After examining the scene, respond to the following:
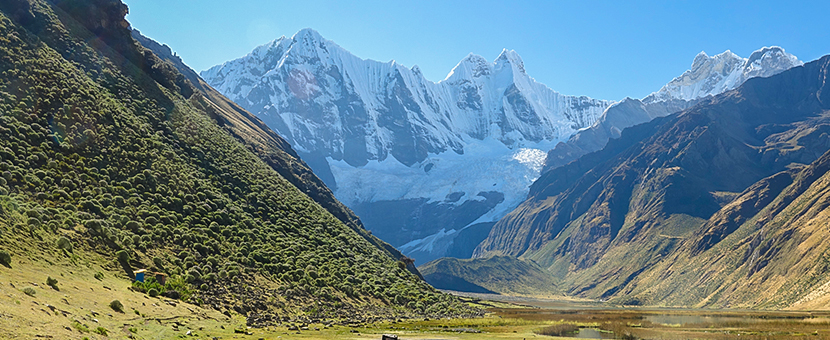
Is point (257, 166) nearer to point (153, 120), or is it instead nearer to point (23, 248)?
point (153, 120)

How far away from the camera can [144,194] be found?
73.1 meters

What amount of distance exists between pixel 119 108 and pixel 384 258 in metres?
59.8

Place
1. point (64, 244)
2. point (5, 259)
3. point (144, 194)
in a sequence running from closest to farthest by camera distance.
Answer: point (5, 259), point (64, 244), point (144, 194)

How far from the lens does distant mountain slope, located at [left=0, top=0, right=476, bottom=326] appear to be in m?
57.1

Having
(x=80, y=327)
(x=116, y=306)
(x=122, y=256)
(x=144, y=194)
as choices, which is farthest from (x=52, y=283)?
(x=144, y=194)

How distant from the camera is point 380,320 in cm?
7581

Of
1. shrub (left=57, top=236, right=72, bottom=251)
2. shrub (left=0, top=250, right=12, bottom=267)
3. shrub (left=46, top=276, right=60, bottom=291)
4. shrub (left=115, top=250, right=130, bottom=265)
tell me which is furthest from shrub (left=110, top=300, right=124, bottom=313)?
shrub (left=115, top=250, right=130, bottom=265)

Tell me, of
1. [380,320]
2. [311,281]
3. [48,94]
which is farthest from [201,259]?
[48,94]

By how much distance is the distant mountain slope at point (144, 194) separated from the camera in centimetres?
5712

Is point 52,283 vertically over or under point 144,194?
under

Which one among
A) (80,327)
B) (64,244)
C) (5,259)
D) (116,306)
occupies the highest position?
(80,327)

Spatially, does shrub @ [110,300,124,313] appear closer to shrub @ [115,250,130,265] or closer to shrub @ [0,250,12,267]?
shrub @ [0,250,12,267]

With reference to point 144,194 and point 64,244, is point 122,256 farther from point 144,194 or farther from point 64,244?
point 144,194

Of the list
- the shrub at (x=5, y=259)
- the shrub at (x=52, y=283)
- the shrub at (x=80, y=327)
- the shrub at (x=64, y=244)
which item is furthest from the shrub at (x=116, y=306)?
the shrub at (x=64, y=244)
